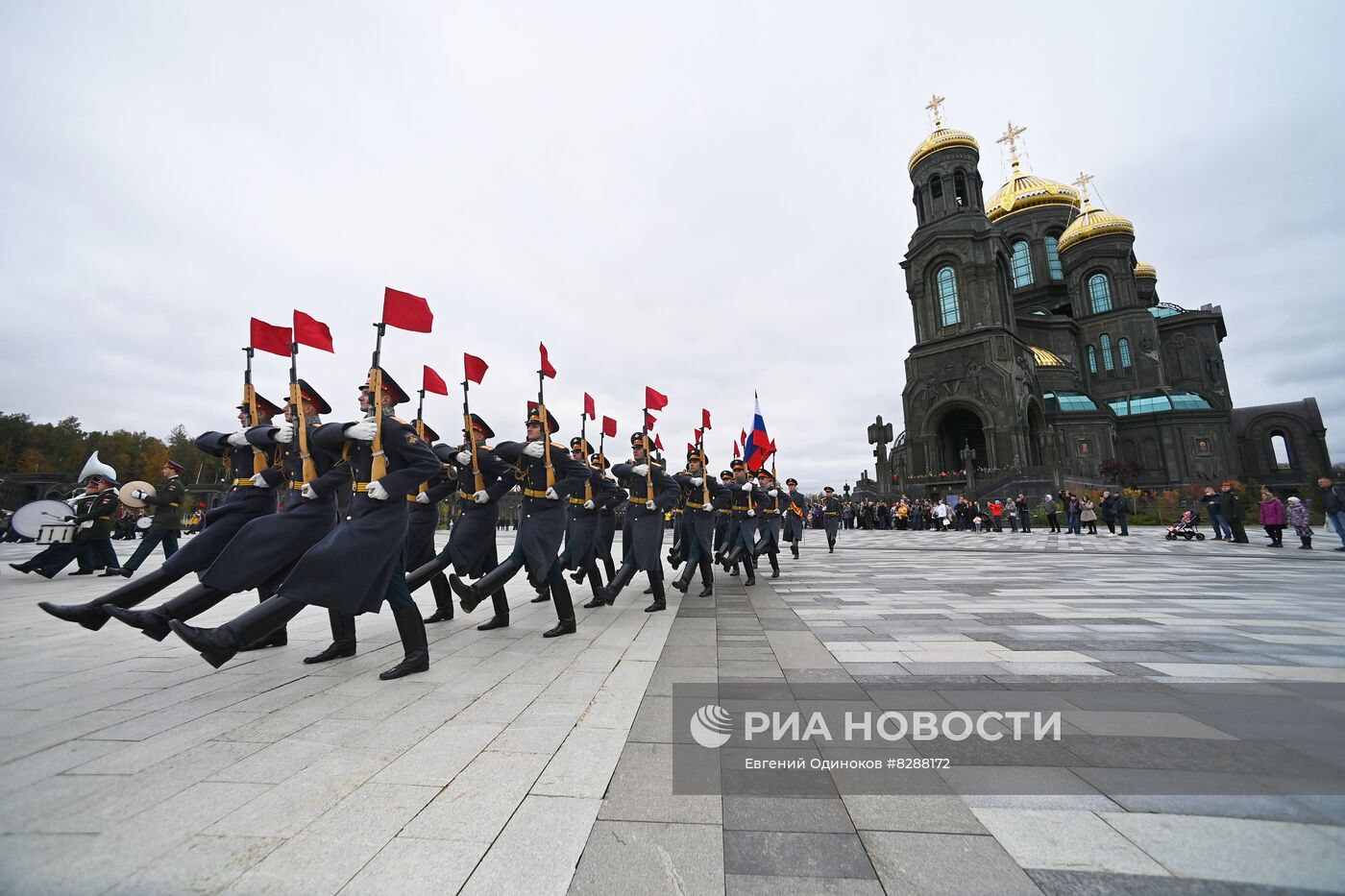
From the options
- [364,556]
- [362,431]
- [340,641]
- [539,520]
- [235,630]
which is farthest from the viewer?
[539,520]

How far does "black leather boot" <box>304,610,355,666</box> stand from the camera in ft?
15.8

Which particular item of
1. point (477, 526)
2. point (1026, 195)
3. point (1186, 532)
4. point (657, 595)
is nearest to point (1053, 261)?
point (1026, 195)

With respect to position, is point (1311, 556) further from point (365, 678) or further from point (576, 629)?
point (365, 678)

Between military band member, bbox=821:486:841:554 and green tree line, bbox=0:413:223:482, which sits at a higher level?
green tree line, bbox=0:413:223:482

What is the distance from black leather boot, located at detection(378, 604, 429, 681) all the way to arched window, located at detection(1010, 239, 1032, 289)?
240 feet

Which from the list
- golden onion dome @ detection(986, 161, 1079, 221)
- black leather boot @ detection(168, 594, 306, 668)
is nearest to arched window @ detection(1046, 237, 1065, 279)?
golden onion dome @ detection(986, 161, 1079, 221)

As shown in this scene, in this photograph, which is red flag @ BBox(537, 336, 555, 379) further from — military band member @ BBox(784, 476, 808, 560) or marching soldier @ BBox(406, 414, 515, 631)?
military band member @ BBox(784, 476, 808, 560)

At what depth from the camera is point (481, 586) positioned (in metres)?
5.85

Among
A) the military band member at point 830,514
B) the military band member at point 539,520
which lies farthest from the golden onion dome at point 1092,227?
the military band member at point 539,520

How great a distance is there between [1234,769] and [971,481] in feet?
135

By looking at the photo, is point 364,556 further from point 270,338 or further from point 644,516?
point 644,516

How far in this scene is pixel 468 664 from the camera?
463 centimetres

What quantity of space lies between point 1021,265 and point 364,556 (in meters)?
75.1

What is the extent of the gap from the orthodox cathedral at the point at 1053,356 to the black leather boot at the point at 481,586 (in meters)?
39.9
